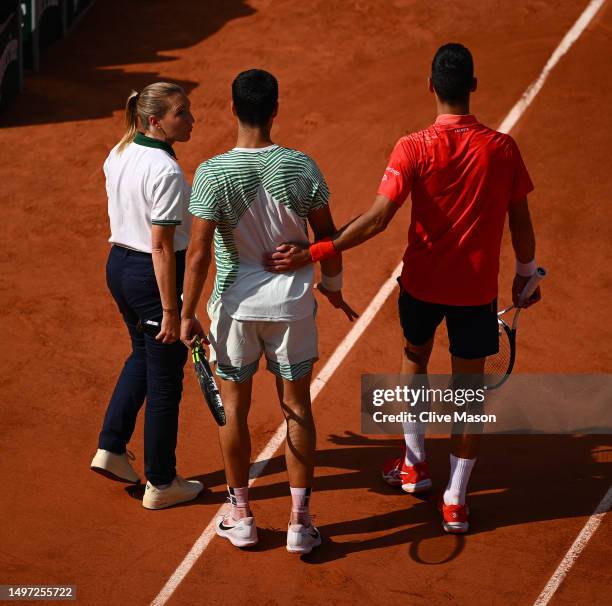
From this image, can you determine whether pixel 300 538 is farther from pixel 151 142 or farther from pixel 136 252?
pixel 151 142

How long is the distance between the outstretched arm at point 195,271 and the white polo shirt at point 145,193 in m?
0.36

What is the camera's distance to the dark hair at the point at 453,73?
5.37m

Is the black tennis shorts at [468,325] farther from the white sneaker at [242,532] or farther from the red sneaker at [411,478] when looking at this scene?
the white sneaker at [242,532]

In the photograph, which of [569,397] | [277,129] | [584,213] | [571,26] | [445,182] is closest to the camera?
[445,182]

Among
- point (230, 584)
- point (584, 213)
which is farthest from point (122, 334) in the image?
point (584, 213)

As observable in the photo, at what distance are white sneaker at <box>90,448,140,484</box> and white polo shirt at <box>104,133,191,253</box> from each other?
137 centimetres

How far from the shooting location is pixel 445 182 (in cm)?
547

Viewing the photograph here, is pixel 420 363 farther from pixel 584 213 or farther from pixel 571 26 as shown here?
pixel 571 26

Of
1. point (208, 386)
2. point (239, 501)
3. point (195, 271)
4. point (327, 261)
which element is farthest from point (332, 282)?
point (239, 501)

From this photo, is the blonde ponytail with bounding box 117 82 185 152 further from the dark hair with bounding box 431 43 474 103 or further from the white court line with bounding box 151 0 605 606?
the white court line with bounding box 151 0 605 606

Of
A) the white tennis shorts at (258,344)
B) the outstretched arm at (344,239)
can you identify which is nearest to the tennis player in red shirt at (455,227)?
the outstretched arm at (344,239)

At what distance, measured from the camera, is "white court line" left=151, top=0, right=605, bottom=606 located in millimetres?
5754

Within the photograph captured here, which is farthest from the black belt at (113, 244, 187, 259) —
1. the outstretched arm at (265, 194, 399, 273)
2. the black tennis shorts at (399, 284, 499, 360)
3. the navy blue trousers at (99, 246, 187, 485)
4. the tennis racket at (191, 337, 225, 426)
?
the black tennis shorts at (399, 284, 499, 360)

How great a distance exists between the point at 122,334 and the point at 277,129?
3901mm
